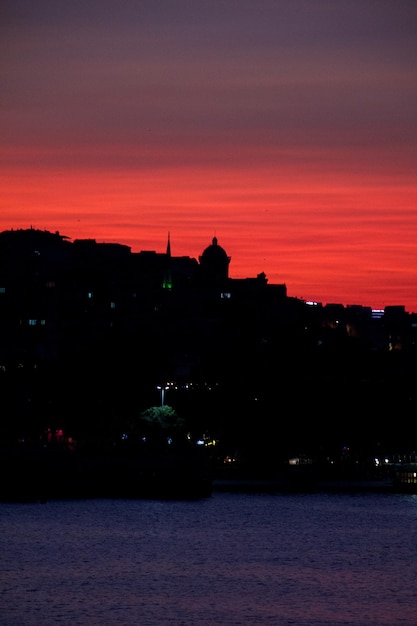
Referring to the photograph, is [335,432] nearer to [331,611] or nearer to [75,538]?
[75,538]

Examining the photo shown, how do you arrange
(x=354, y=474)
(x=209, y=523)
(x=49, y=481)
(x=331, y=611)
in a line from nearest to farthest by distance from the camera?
(x=331, y=611), (x=209, y=523), (x=49, y=481), (x=354, y=474)

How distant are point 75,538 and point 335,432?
6247cm

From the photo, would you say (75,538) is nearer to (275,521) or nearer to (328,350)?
(275,521)

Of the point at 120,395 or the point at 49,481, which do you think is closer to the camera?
the point at 49,481

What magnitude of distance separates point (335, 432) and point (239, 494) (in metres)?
30.6

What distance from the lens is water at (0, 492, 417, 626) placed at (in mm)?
57125

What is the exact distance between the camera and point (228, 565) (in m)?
70.4

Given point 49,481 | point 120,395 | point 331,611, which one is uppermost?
point 120,395

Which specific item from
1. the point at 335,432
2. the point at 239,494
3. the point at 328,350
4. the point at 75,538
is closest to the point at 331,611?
the point at 75,538

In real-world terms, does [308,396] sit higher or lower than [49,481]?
higher

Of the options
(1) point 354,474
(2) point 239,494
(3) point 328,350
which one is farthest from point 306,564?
(3) point 328,350

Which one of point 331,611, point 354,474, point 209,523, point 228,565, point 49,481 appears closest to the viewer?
point 331,611

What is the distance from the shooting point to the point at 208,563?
71125 millimetres

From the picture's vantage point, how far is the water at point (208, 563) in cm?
5712
